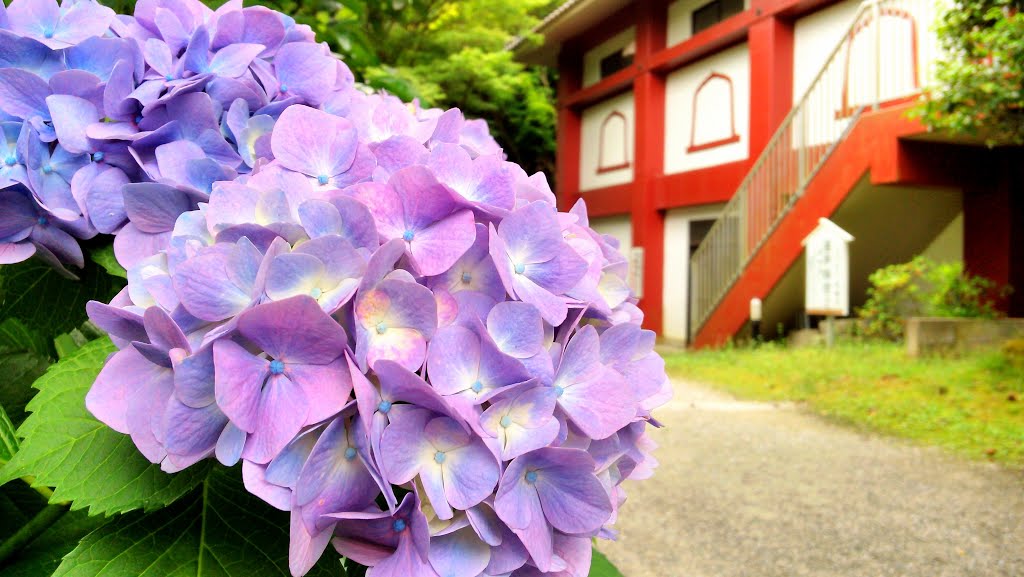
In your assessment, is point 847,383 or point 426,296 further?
point 847,383

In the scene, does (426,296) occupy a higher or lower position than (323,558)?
higher

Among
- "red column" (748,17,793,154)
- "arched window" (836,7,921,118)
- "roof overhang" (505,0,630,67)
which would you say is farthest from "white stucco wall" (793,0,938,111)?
"roof overhang" (505,0,630,67)

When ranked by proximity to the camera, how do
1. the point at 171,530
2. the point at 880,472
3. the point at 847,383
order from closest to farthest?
the point at 171,530, the point at 880,472, the point at 847,383

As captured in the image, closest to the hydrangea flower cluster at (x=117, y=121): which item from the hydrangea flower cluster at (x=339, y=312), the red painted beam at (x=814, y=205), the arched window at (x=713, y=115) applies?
the hydrangea flower cluster at (x=339, y=312)

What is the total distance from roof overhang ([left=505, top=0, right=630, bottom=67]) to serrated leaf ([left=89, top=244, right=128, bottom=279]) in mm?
13582

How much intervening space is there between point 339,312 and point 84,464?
198 millimetres

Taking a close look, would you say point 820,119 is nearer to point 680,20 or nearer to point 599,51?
point 680,20

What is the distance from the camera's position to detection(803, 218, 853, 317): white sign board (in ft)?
28.5

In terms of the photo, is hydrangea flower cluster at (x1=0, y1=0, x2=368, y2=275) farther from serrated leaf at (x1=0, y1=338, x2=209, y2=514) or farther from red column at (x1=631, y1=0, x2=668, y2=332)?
red column at (x1=631, y1=0, x2=668, y2=332)

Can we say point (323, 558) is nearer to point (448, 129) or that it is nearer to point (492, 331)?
point (492, 331)

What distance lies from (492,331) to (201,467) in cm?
20

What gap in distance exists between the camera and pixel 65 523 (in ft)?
2.29

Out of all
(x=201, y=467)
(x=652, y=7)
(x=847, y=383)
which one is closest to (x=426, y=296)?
(x=201, y=467)

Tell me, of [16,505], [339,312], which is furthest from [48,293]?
[339,312]
